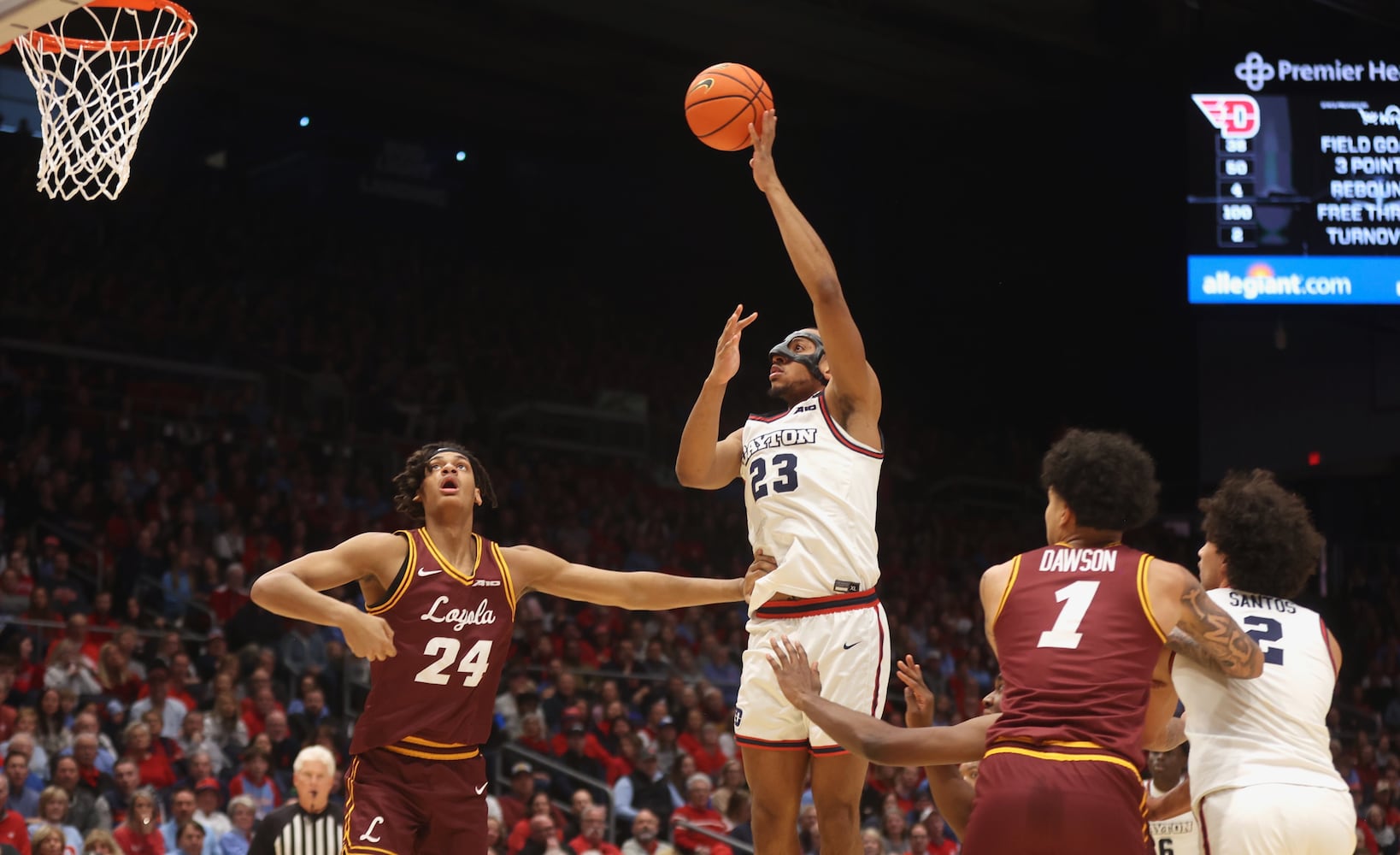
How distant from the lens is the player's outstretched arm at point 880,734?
407cm

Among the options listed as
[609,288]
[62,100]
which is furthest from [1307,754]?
[609,288]

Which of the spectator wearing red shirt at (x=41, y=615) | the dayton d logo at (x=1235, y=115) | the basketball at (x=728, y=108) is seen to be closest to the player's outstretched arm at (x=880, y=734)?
the basketball at (x=728, y=108)

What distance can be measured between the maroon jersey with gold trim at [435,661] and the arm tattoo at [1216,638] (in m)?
2.65

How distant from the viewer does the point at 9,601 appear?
39.2ft

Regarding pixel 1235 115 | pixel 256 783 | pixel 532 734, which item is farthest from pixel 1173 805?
pixel 1235 115

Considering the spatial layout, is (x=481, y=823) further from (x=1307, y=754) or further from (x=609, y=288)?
(x=609, y=288)

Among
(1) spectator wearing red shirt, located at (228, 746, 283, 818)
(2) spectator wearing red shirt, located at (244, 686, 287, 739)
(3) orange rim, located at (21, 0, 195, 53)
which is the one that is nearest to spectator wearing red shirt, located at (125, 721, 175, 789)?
(1) spectator wearing red shirt, located at (228, 746, 283, 818)

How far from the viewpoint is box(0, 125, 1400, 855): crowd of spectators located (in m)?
10.9

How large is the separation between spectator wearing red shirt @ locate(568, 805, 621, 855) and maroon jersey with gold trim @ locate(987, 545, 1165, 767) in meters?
7.38

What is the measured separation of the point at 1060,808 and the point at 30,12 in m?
4.59

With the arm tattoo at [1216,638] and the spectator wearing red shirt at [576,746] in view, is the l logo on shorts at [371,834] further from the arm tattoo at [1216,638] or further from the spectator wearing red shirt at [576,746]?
the spectator wearing red shirt at [576,746]

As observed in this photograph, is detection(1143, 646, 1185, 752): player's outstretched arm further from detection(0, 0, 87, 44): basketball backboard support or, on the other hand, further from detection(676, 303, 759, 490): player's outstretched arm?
detection(0, 0, 87, 44): basketball backboard support

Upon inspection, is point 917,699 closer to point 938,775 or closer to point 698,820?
point 938,775

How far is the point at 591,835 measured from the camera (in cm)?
1101
